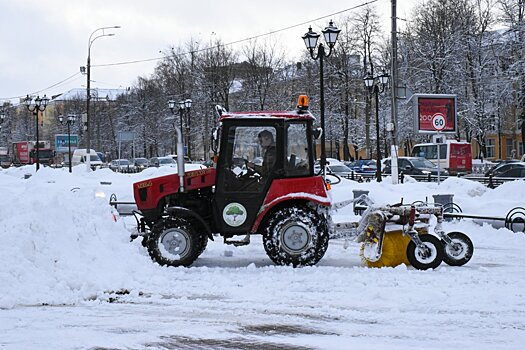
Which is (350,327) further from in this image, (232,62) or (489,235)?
(232,62)

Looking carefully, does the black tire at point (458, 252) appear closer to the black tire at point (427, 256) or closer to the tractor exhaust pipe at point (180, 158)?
the black tire at point (427, 256)

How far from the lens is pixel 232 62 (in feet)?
185

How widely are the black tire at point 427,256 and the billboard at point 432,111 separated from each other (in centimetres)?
1880

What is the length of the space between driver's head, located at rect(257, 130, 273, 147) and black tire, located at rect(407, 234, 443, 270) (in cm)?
262

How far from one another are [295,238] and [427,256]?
1.93 metres

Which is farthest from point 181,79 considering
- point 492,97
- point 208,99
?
point 492,97

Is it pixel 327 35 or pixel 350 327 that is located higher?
pixel 327 35

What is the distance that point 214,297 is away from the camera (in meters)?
8.20

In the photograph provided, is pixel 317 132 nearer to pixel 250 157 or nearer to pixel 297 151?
pixel 297 151

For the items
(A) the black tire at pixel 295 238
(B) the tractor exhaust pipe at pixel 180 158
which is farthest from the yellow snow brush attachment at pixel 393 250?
(B) the tractor exhaust pipe at pixel 180 158

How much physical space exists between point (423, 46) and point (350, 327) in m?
47.1

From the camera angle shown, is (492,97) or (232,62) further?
(232,62)

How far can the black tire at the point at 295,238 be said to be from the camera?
9.98 m

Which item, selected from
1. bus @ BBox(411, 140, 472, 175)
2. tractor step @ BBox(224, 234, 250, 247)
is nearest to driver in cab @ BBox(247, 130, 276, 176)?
tractor step @ BBox(224, 234, 250, 247)
